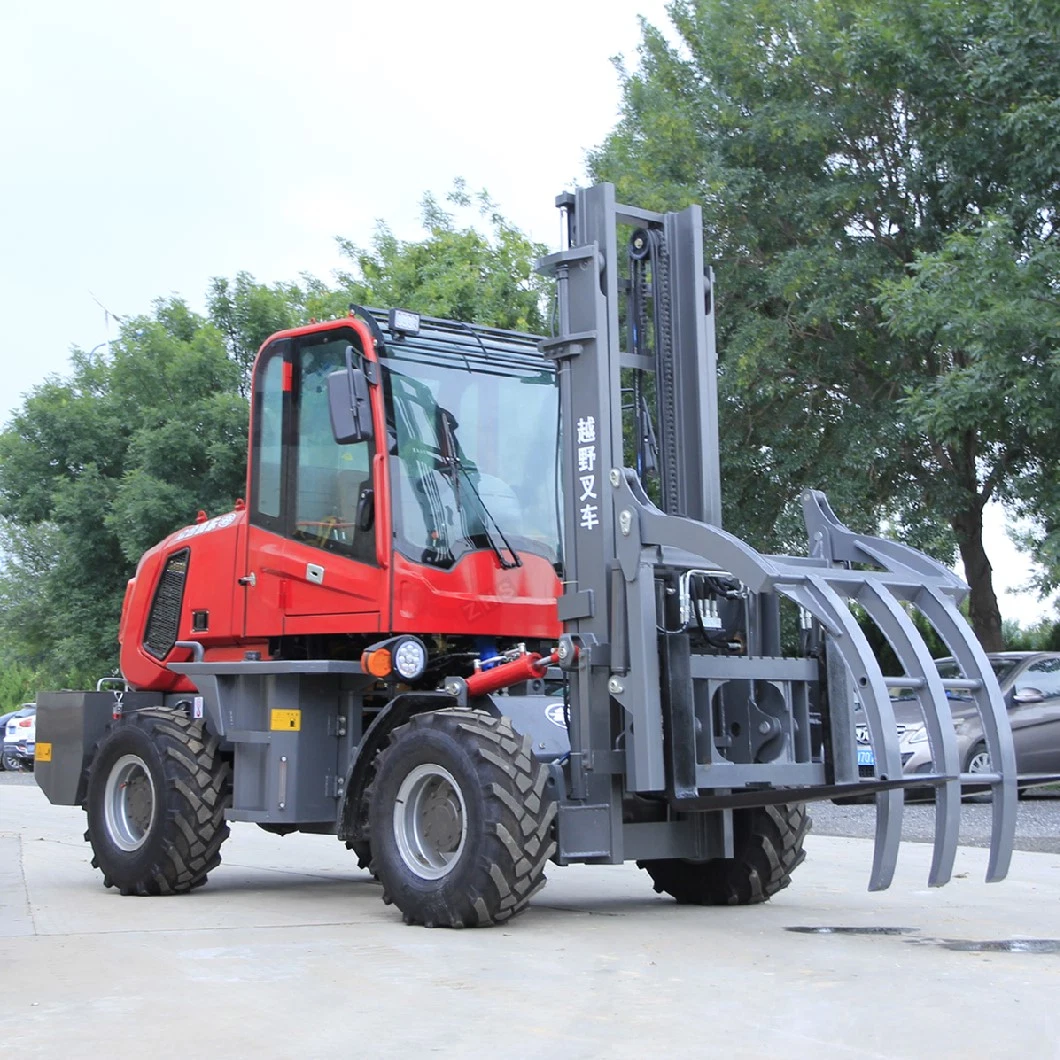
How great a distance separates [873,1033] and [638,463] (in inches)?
160

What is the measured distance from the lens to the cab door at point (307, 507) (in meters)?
9.60

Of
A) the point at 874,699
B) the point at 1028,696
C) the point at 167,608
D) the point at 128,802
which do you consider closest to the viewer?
the point at 874,699

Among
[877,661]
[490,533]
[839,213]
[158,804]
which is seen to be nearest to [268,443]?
[490,533]

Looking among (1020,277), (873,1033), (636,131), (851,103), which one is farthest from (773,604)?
(636,131)

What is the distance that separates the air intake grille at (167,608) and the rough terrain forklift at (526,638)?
330 mm

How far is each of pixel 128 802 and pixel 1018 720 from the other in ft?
35.4

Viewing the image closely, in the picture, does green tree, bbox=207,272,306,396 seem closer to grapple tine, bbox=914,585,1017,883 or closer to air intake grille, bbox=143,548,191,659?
air intake grille, bbox=143,548,191,659

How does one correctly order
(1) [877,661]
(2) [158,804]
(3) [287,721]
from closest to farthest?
(1) [877,661] → (3) [287,721] → (2) [158,804]

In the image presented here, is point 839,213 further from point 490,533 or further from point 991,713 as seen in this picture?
point 991,713

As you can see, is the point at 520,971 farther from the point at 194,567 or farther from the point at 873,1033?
the point at 194,567

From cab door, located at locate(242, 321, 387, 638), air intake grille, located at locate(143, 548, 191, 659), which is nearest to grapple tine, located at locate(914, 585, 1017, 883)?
cab door, located at locate(242, 321, 387, 638)

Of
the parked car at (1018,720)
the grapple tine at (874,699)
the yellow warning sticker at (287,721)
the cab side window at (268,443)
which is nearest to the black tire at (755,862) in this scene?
the grapple tine at (874,699)

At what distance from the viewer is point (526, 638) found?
9.88m

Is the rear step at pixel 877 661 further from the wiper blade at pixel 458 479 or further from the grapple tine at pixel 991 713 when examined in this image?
the wiper blade at pixel 458 479
